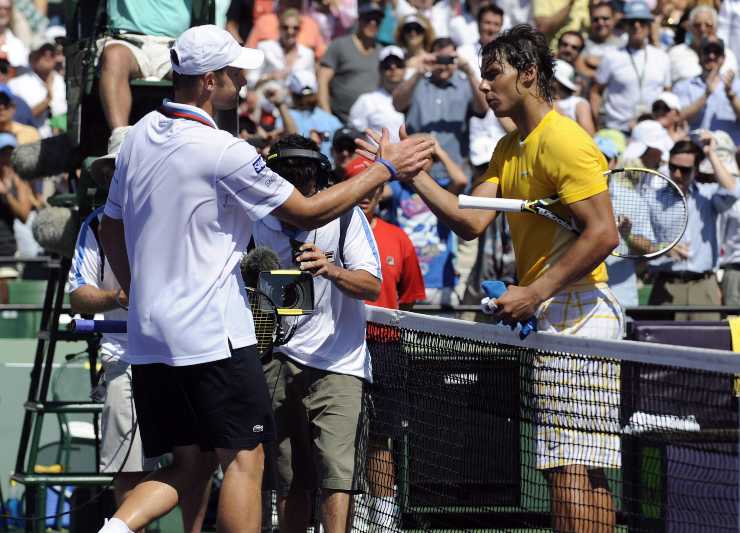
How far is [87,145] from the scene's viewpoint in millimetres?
7688

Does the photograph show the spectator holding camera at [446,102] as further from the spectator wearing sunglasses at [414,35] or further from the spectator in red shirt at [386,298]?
the spectator in red shirt at [386,298]

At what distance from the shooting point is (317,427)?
6191 mm

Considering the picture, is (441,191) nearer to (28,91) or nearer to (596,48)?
(596,48)

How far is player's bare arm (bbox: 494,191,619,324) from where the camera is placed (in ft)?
16.6

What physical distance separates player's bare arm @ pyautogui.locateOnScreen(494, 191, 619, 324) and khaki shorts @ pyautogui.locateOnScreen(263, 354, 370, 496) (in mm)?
1305

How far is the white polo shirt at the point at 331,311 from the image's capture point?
245 inches

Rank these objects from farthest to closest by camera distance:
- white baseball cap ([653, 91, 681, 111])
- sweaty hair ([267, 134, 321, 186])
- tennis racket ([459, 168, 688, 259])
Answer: white baseball cap ([653, 91, 681, 111]) < sweaty hair ([267, 134, 321, 186]) < tennis racket ([459, 168, 688, 259])

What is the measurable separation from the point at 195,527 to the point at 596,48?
374 inches

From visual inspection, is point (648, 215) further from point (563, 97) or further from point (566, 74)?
point (566, 74)

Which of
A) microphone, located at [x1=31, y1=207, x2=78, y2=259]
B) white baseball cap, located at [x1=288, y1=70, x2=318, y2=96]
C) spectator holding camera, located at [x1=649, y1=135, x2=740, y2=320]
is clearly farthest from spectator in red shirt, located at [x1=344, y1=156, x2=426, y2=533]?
white baseball cap, located at [x1=288, y1=70, x2=318, y2=96]

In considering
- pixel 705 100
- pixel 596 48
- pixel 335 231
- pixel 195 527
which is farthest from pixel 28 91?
pixel 195 527

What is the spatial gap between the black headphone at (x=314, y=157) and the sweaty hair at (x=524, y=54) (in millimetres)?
994

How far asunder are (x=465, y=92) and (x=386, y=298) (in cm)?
412

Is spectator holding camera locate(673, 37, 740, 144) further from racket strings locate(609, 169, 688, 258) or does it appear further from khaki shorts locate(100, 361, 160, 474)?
khaki shorts locate(100, 361, 160, 474)
